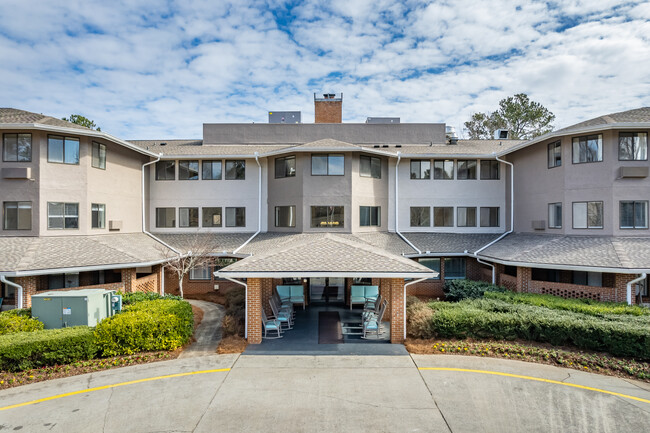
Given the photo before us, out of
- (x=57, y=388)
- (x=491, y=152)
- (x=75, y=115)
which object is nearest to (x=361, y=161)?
(x=491, y=152)

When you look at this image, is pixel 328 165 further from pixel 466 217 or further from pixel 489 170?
pixel 489 170

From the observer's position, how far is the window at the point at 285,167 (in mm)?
18641

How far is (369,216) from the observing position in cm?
1906

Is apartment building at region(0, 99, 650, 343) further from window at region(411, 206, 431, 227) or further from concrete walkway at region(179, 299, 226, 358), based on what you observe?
concrete walkway at region(179, 299, 226, 358)

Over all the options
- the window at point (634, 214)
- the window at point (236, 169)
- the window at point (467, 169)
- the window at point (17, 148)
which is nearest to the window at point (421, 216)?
the window at point (467, 169)

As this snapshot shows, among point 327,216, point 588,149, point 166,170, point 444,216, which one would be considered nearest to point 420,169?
point 444,216

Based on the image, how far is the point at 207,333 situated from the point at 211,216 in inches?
365

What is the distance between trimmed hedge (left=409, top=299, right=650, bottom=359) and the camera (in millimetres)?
9211

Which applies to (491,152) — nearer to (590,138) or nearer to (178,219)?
(590,138)

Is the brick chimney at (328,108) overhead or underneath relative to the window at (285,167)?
overhead

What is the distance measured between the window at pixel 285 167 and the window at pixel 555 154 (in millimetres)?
13119

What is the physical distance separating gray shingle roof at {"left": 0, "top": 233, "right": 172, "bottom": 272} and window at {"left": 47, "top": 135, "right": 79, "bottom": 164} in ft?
11.5

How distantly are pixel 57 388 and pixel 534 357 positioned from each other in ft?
41.1

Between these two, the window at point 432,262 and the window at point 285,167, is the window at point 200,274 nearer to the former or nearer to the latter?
the window at point 285,167
